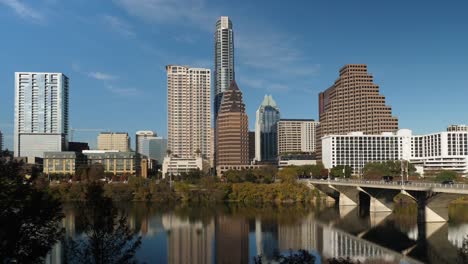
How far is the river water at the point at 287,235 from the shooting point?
48.5 metres

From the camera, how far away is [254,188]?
11356 centimetres

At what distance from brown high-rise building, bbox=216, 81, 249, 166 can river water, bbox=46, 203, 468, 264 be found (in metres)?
88.1

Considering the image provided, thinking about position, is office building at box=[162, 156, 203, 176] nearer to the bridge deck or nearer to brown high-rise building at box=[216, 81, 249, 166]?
brown high-rise building at box=[216, 81, 249, 166]

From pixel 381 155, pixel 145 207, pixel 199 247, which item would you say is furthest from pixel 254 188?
pixel 381 155

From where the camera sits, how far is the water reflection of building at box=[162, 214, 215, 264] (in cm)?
4801

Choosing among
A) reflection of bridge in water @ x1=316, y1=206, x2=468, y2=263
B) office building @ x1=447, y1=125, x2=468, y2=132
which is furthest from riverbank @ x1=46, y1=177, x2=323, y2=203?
office building @ x1=447, y1=125, x2=468, y2=132

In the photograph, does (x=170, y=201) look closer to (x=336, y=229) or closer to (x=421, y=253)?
(x=336, y=229)

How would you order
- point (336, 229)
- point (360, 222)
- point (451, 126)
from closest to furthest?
point (336, 229), point (360, 222), point (451, 126)

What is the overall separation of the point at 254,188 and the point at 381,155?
79758mm

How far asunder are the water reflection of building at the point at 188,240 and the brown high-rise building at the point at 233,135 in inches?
4002

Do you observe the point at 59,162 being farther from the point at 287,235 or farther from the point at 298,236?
the point at 298,236

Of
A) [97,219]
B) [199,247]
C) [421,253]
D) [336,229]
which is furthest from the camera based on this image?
[336,229]

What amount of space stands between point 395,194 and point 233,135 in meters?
94.6

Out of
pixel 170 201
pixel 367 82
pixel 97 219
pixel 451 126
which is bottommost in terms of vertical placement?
pixel 170 201
